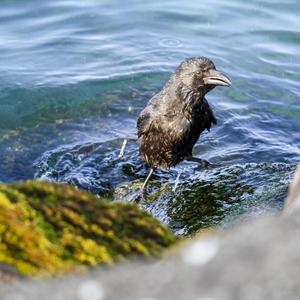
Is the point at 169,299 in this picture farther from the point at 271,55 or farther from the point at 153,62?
the point at 271,55

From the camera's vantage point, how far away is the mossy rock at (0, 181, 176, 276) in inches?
126

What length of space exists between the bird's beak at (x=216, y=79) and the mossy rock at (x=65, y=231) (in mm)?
5361

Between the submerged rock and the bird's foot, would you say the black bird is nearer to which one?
the bird's foot

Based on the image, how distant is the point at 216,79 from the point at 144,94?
307 cm

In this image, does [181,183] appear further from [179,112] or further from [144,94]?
[144,94]

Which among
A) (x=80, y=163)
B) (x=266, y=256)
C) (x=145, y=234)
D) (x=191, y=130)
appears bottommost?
(x=80, y=163)

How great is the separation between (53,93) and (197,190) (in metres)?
3.85

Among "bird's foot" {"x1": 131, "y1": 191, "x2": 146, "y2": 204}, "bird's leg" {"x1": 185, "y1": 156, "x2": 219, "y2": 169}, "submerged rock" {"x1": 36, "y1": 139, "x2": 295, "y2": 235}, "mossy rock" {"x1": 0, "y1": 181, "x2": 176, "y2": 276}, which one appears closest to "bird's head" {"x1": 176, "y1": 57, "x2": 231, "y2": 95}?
"bird's leg" {"x1": 185, "y1": 156, "x2": 219, "y2": 169}

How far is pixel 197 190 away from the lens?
8805mm

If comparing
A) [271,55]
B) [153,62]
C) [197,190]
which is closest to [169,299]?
[197,190]

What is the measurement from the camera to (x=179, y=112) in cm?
900

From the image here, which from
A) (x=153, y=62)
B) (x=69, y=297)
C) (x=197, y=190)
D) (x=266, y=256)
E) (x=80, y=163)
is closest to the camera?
(x=266, y=256)

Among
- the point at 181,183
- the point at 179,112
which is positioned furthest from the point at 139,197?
the point at 179,112

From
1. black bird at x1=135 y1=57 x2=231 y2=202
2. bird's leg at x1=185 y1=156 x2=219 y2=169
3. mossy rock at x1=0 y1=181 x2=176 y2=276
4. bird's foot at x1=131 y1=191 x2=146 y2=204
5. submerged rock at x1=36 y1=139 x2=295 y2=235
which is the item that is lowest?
bird's foot at x1=131 y1=191 x2=146 y2=204
